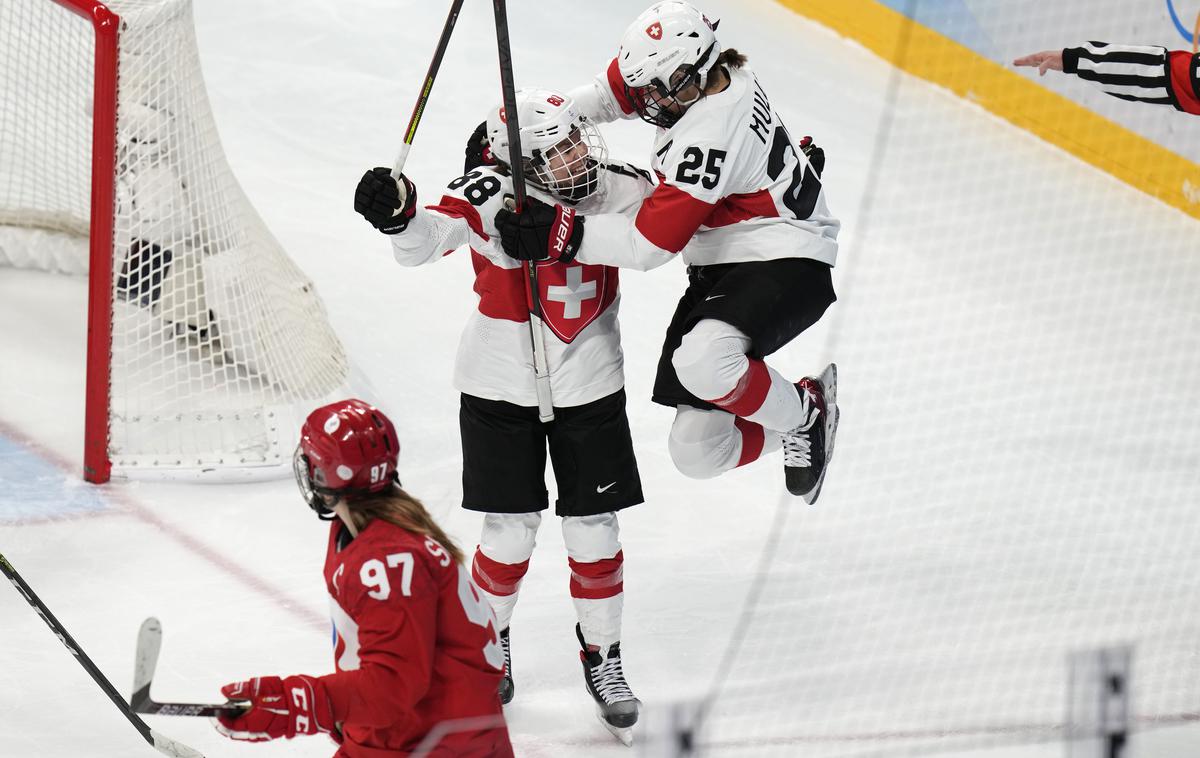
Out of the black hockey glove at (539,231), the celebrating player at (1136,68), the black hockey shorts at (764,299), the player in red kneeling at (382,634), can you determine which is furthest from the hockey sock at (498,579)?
the celebrating player at (1136,68)

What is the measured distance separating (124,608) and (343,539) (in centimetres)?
168

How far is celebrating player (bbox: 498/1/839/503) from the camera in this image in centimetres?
314

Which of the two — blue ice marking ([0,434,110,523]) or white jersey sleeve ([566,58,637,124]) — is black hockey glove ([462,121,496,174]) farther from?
blue ice marking ([0,434,110,523])

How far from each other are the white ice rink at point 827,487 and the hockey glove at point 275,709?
113 cm

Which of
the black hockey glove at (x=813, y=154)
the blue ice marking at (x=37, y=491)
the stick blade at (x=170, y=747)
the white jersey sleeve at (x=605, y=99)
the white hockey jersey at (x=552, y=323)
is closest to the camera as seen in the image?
the stick blade at (x=170, y=747)

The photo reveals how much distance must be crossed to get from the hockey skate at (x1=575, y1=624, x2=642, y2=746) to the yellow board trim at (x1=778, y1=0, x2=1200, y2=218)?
3940 millimetres

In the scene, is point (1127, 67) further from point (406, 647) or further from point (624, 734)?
point (406, 647)

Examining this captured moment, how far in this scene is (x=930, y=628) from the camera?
387 cm

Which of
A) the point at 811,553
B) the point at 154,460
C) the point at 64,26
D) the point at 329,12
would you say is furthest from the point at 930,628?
the point at 329,12

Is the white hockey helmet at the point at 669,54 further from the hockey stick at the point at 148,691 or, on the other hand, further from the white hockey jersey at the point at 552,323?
the hockey stick at the point at 148,691

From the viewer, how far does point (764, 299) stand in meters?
3.40

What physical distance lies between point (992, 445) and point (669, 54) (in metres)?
2.23

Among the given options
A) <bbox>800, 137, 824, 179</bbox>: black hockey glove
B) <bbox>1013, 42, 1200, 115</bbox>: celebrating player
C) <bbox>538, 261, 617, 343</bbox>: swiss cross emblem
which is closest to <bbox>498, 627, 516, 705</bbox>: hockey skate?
<bbox>538, 261, 617, 343</bbox>: swiss cross emblem

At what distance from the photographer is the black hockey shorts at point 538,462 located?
131 inches
